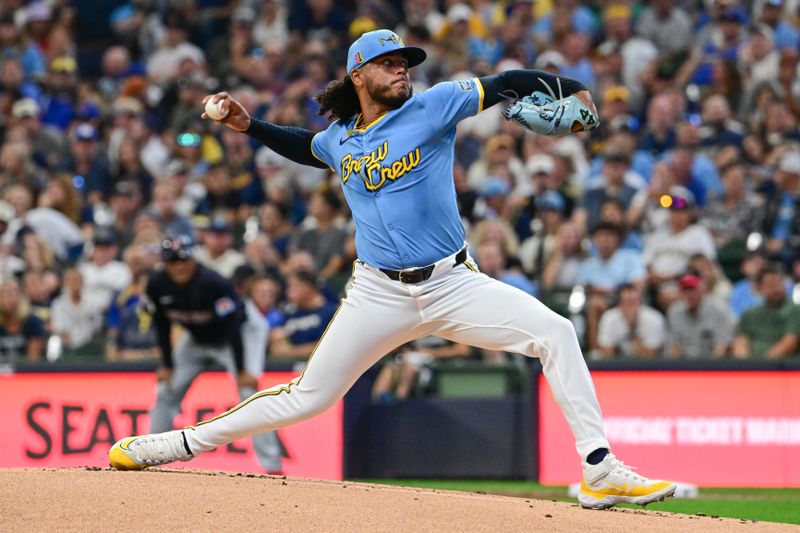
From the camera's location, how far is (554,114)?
659cm

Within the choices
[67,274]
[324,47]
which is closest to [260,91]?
[324,47]

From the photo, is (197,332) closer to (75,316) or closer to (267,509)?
(75,316)

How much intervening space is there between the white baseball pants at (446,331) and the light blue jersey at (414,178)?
0.40 feet

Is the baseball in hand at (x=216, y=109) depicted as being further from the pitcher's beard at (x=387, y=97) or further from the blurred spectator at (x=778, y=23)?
the blurred spectator at (x=778, y=23)

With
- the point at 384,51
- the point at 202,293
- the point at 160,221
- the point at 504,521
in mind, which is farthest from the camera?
the point at 160,221

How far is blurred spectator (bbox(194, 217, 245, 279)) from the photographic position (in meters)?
14.2

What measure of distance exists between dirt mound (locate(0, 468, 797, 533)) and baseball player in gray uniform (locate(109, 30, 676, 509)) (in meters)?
0.34

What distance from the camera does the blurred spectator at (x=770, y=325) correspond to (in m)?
12.1

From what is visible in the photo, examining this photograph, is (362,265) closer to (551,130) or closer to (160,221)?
(551,130)

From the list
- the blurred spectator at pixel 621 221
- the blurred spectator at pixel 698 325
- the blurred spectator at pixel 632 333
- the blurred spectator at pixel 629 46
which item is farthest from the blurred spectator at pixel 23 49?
the blurred spectator at pixel 698 325

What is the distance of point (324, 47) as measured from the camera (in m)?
17.1

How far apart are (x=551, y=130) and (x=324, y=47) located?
1085 cm

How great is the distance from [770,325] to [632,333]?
1216mm

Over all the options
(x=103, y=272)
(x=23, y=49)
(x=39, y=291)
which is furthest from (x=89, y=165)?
(x=23, y=49)
